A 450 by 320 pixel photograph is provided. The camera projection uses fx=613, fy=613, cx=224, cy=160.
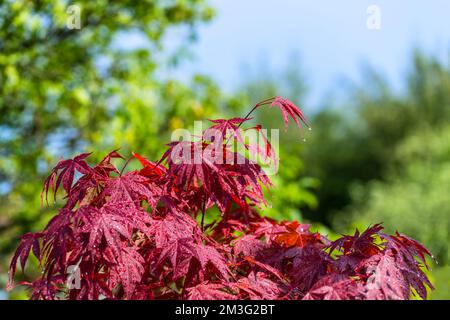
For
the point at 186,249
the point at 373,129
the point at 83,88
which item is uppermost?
the point at 83,88

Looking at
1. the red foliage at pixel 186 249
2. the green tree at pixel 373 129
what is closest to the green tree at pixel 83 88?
the red foliage at pixel 186 249

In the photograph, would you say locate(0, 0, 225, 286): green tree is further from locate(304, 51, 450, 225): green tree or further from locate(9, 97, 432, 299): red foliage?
locate(304, 51, 450, 225): green tree

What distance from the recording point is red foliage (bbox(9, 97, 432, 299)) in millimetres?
1479

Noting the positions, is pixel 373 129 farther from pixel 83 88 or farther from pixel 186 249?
pixel 186 249

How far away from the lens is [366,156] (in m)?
15.6

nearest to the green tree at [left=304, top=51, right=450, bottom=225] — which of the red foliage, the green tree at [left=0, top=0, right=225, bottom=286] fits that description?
the green tree at [left=0, top=0, right=225, bottom=286]

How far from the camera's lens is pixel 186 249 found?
5.01 feet

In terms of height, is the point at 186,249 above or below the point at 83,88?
below

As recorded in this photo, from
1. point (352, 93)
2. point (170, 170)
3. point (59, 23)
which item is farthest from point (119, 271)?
point (352, 93)

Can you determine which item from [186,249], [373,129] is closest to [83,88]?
[186,249]

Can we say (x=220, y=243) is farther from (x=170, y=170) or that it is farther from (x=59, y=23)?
(x=59, y=23)

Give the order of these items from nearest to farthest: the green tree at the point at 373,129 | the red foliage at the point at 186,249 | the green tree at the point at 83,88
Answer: the red foliage at the point at 186,249 → the green tree at the point at 83,88 → the green tree at the point at 373,129

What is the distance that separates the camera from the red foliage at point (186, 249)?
1.48m

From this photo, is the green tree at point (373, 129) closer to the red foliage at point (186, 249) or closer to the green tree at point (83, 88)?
the green tree at point (83, 88)
